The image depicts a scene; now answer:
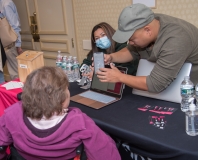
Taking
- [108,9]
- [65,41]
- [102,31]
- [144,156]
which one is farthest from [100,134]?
[65,41]

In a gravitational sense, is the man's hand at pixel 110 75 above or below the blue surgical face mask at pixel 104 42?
below

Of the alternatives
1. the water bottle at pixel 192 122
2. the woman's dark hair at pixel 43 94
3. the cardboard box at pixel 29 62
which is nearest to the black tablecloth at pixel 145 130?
the water bottle at pixel 192 122

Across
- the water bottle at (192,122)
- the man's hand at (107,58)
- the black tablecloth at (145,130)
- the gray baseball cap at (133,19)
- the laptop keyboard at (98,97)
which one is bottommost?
the laptop keyboard at (98,97)

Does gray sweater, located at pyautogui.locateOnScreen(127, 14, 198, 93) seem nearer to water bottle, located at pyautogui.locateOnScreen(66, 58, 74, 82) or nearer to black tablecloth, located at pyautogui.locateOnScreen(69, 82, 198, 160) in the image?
black tablecloth, located at pyautogui.locateOnScreen(69, 82, 198, 160)

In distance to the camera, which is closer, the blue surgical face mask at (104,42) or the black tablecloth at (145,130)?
the black tablecloth at (145,130)

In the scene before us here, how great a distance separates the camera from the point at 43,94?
0.83 metres

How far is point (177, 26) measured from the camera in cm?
120

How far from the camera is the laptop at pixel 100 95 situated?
1.37m

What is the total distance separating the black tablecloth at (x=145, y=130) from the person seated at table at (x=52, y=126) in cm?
15

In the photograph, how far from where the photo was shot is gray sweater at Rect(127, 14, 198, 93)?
1.16 m

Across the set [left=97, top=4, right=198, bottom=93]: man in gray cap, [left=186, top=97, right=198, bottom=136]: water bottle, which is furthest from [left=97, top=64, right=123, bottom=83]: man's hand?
[left=186, top=97, right=198, bottom=136]: water bottle

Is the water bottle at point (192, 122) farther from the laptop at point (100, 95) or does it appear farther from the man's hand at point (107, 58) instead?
the man's hand at point (107, 58)

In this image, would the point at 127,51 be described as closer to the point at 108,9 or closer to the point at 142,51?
the point at 142,51

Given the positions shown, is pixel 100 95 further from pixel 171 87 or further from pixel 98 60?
pixel 171 87
